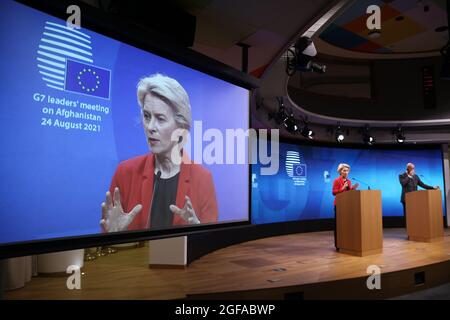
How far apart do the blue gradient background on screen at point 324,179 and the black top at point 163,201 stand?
13.5ft

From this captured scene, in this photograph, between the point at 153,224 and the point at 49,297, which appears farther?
the point at 49,297

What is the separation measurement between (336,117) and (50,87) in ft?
21.7

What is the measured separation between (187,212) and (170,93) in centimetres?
100

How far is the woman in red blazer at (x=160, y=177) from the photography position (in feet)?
7.45

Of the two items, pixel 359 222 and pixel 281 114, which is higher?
pixel 281 114

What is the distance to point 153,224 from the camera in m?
2.47

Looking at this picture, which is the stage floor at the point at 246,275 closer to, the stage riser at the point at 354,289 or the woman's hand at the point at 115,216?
the stage riser at the point at 354,289

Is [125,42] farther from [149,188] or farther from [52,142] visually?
[149,188]

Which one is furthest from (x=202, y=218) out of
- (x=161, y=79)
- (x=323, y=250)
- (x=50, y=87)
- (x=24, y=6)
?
(x=323, y=250)

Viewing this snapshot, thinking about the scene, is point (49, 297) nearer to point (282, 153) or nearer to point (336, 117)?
point (282, 153)

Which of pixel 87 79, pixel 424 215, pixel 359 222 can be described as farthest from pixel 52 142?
pixel 424 215

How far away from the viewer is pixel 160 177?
2.54 meters

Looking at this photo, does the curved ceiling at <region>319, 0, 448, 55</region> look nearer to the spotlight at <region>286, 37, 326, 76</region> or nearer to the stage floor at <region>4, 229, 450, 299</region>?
the spotlight at <region>286, 37, 326, 76</region>

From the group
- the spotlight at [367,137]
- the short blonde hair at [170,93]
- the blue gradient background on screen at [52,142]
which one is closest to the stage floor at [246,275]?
the blue gradient background on screen at [52,142]
